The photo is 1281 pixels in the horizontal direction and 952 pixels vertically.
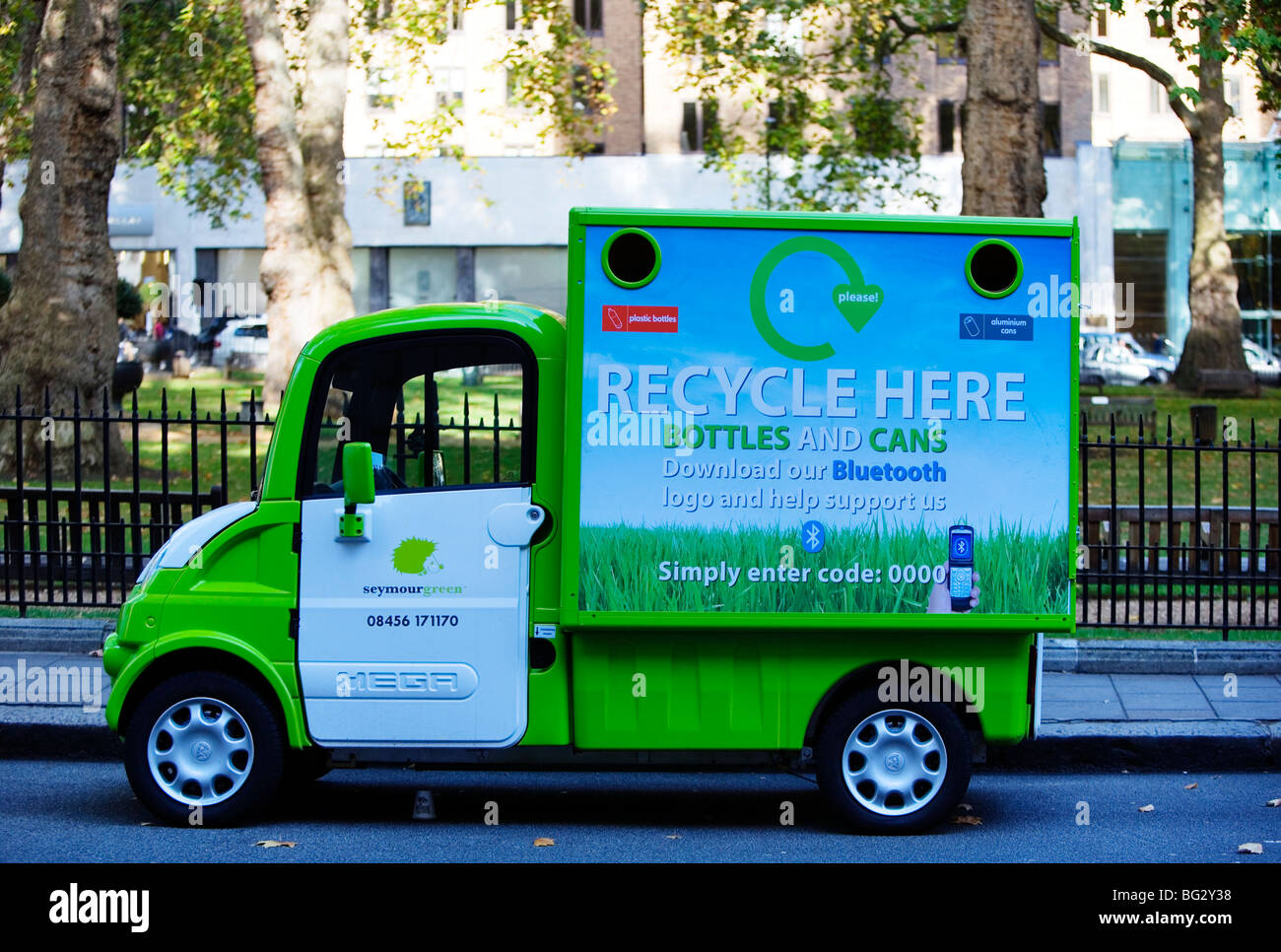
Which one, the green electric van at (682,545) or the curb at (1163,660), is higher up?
the green electric van at (682,545)

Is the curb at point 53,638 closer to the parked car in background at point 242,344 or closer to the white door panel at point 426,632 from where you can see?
the white door panel at point 426,632

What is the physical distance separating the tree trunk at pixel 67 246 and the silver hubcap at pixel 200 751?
10002 mm

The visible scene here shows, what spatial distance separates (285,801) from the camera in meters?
7.15

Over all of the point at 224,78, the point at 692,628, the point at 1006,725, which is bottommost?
the point at 1006,725

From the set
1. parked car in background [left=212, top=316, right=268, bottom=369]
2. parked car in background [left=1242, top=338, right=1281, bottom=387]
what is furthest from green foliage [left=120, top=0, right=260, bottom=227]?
parked car in background [left=1242, top=338, right=1281, bottom=387]

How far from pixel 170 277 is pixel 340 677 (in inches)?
1738

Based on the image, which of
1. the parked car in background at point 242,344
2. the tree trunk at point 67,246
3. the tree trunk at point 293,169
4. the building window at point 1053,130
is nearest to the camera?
the tree trunk at point 67,246

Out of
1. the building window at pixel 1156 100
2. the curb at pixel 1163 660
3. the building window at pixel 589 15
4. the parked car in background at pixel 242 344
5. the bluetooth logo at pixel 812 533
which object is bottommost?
the curb at pixel 1163 660

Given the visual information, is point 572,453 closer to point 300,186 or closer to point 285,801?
point 285,801

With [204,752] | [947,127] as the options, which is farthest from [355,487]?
[947,127]

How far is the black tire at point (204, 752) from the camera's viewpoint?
639 cm

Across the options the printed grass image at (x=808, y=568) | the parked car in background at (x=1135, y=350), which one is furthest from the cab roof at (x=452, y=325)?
the parked car in background at (x=1135, y=350)

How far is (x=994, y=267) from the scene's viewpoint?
20.8ft
